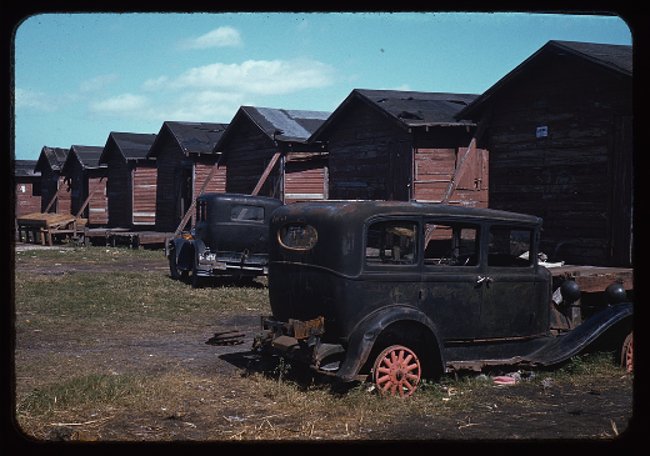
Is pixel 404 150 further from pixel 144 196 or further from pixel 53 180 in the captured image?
pixel 53 180

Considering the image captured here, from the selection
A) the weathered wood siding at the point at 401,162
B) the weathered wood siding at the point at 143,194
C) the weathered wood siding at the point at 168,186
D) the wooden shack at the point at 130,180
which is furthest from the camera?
the wooden shack at the point at 130,180

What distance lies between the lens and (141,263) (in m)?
23.0

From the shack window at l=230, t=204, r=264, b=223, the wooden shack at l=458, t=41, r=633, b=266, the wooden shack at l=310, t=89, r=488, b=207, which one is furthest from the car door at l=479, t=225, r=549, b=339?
the shack window at l=230, t=204, r=264, b=223

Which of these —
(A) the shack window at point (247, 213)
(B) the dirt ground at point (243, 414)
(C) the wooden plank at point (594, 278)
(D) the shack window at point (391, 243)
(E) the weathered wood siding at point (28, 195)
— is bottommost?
(B) the dirt ground at point (243, 414)

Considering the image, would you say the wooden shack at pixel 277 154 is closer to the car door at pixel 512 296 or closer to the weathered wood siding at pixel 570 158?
the weathered wood siding at pixel 570 158

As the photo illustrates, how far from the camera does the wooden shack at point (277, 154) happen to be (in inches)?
981

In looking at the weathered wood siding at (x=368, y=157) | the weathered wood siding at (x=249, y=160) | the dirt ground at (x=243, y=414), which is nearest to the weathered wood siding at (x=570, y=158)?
the weathered wood siding at (x=368, y=157)

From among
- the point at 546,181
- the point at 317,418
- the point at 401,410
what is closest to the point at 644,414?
the point at 401,410

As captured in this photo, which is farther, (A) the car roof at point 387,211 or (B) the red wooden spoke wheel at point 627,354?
(B) the red wooden spoke wheel at point 627,354

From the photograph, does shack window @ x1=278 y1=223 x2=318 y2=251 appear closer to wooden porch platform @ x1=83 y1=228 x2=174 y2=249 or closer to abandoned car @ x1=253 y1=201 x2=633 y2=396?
abandoned car @ x1=253 y1=201 x2=633 y2=396

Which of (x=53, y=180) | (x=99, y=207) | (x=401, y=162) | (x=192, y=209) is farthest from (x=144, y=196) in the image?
(x=401, y=162)

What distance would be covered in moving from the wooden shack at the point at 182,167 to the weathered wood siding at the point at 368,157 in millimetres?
6737

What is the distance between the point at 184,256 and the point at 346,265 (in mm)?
10860

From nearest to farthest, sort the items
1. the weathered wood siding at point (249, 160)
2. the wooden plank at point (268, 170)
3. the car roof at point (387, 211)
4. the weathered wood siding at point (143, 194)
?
1. the car roof at point (387, 211)
2. the wooden plank at point (268, 170)
3. the weathered wood siding at point (249, 160)
4. the weathered wood siding at point (143, 194)
